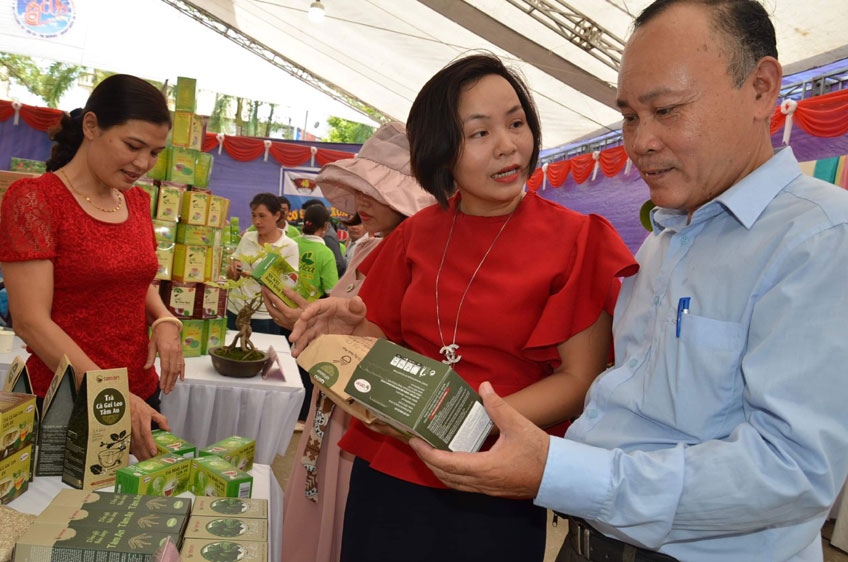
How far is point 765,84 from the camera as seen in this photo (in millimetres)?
890

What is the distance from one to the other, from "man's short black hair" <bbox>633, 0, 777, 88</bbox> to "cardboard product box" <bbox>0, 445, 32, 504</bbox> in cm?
155

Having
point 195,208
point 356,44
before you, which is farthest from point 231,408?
point 356,44

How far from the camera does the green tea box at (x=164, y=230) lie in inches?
117

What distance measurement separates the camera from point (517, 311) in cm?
117

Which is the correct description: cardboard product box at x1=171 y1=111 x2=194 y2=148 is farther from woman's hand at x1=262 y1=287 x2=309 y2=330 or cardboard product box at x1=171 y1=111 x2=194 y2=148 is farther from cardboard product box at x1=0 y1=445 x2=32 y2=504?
cardboard product box at x1=0 y1=445 x2=32 y2=504

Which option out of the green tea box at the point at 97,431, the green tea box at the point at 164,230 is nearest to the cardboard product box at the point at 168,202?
the green tea box at the point at 164,230

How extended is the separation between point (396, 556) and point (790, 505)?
0.80 m

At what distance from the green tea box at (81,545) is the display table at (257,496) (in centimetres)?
28

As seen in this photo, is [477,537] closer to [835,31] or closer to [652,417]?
[652,417]

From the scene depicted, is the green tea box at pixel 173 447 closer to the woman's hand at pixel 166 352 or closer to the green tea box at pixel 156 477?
the green tea box at pixel 156 477

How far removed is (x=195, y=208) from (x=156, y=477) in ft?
6.57

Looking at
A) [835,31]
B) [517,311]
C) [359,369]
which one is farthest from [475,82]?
[835,31]

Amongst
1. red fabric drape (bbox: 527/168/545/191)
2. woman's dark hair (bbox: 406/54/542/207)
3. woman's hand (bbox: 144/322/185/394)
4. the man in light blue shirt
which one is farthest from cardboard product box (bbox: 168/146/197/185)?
red fabric drape (bbox: 527/168/545/191)

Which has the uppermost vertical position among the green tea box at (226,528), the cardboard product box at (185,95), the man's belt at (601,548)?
the cardboard product box at (185,95)
